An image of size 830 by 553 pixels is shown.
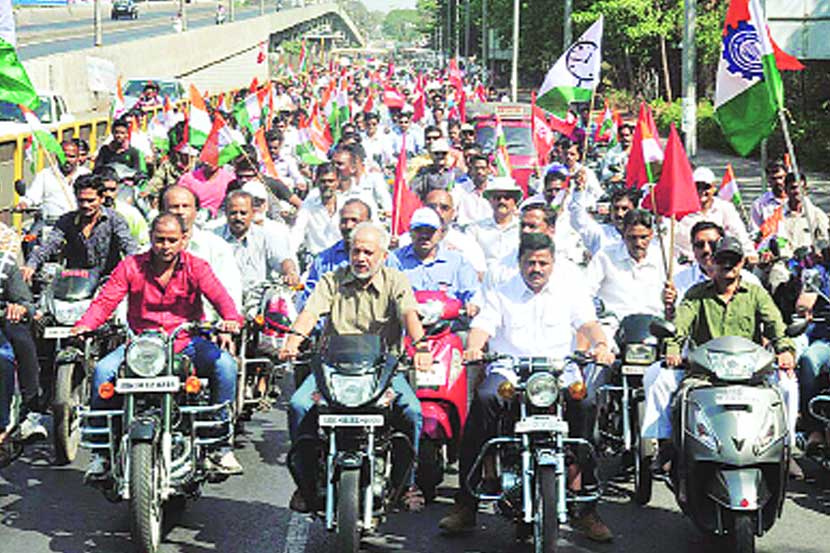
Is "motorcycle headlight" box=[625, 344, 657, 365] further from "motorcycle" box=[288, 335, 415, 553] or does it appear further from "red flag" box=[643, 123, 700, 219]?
"motorcycle" box=[288, 335, 415, 553]

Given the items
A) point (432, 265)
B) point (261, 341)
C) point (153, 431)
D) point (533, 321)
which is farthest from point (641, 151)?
point (153, 431)

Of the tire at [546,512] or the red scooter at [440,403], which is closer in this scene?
the tire at [546,512]

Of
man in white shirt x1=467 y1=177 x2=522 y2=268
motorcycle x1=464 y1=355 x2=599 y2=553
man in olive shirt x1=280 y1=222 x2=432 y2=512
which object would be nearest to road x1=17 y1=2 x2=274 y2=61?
man in white shirt x1=467 y1=177 x2=522 y2=268

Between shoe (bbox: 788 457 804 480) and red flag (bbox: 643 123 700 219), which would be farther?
red flag (bbox: 643 123 700 219)

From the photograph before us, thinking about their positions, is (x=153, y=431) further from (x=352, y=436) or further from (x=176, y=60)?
(x=176, y=60)

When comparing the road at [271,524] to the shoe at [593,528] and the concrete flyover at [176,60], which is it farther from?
the concrete flyover at [176,60]

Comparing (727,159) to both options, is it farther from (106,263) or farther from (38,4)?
(38,4)

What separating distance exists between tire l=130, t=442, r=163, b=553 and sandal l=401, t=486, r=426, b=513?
4.07 feet

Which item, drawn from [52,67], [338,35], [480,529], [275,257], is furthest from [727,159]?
[338,35]

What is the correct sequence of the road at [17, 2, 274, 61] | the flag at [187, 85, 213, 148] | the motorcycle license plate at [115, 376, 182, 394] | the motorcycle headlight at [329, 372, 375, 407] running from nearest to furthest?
the motorcycle headlight at [329, 372, 375, 407] → the motorcycle license plate at [115, 376, 182, 394] → the flag at [187, 85, 213, 148] → the road at [17, 2, 274, 61]

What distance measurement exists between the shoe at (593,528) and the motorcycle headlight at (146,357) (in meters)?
2.24

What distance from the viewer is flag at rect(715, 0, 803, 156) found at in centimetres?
977

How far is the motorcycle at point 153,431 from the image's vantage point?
21.5 feet

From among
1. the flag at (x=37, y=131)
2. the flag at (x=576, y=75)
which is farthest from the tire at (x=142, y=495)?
the flag at (x=576, y=75)
